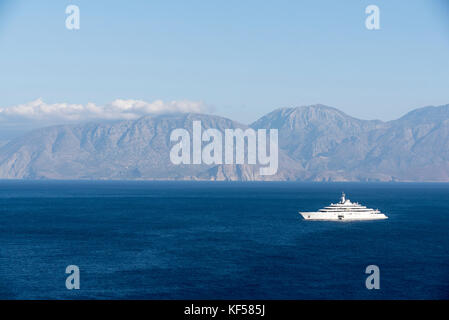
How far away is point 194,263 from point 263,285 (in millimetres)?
23377

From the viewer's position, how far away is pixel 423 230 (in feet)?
570

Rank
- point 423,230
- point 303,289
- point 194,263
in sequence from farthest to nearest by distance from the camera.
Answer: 1. point 423,230
2. point 194,263
3. point 303,289

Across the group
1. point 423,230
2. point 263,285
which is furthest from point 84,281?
point 423,230
